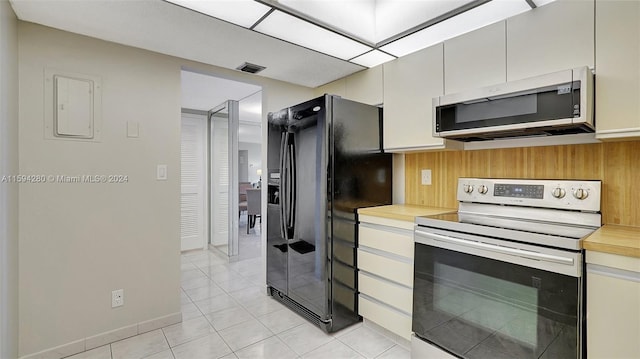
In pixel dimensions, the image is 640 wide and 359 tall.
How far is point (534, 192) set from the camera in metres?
1.86

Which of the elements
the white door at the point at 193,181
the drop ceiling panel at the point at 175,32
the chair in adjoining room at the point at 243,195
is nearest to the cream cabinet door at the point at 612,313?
the drop ceiling panel at the point at 175,32

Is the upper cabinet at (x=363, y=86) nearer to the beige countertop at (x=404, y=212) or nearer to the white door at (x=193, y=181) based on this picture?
the beige countertop at (x=404, y=212)

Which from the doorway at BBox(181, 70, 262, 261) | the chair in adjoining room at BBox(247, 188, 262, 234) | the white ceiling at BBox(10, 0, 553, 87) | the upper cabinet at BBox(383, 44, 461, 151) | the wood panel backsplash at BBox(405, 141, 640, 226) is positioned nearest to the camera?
the wood panel backsplash at BBox(405, 141, 640, 226)

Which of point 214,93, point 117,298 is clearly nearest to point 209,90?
point 214,93

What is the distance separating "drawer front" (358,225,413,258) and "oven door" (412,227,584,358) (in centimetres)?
11

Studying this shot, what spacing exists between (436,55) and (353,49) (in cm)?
61

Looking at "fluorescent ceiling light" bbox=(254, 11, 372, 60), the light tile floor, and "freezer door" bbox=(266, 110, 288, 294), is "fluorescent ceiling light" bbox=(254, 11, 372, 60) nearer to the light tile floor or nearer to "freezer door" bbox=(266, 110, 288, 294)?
"freezer door" bbox=(266, 110, 288, 294)

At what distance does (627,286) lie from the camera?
4.04 ft

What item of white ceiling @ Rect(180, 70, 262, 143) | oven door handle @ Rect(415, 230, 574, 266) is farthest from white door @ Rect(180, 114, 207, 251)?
oven door handle @ Rect(415, 230, 574, 266)

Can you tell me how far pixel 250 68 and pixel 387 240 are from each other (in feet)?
6.22

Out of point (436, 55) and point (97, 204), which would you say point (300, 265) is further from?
point (436, 55)

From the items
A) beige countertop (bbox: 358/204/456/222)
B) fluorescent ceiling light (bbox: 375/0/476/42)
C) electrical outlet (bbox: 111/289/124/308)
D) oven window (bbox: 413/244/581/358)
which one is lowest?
electrical outlet (bbox: 111/289/124/308)

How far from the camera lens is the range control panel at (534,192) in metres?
1.68

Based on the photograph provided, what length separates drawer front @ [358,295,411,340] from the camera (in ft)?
6.75
